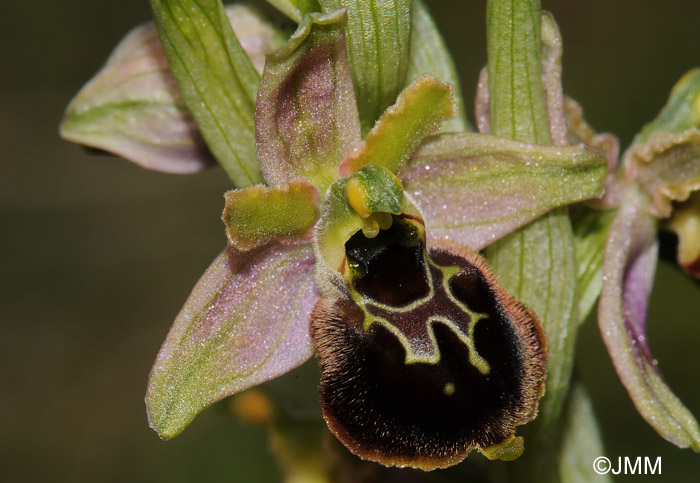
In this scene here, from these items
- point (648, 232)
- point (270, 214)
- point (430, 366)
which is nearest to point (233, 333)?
point (270, 214)

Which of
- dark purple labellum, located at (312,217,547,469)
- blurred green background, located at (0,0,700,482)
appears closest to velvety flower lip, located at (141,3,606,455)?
dark purple labellum, located at (312,217,547,469)

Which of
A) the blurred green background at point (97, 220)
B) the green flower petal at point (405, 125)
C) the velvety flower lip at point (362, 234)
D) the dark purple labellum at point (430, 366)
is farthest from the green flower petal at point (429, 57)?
the blurred green background at point (97, 220)

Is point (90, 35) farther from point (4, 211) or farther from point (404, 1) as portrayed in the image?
point (404, 1)

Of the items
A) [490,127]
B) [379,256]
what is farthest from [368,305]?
[490,127]

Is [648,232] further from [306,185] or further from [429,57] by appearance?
[306,185]

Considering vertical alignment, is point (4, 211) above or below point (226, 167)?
below

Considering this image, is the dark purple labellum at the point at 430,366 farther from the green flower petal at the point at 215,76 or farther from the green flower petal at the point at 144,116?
the green flower petal at the point at 144,116
